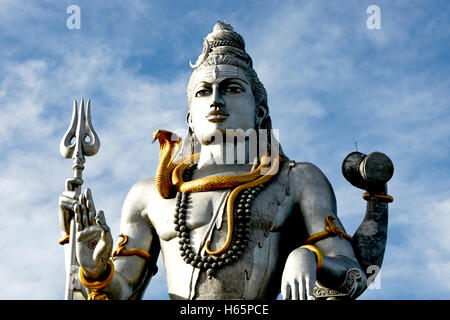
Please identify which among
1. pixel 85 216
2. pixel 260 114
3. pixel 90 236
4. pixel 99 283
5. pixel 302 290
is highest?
pixel 260 114

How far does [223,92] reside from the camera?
1311cm

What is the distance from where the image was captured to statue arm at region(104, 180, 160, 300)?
1254 cm

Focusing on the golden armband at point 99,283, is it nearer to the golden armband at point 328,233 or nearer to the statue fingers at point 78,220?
the statue fingers at point 78,220

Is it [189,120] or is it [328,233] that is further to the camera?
[189,120]

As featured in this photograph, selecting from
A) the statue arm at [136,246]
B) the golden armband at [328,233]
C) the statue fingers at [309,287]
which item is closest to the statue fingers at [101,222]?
the statue arm at [136,246]

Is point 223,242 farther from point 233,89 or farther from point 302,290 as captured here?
point 233,89

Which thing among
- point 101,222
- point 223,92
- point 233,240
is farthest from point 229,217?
point 223,92

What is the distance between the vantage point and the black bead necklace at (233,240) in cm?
1194

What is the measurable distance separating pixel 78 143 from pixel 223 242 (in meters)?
2.29

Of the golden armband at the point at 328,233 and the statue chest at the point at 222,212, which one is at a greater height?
the statue chest at the point at 222,212

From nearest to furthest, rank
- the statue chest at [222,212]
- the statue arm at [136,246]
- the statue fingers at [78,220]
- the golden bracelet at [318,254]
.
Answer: the statue fingers at [78,220] < the golden bracelet at [318,254] < the statue chest at [222,212] < the statue arm at [136,246]
